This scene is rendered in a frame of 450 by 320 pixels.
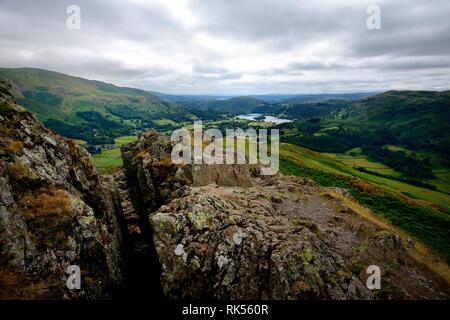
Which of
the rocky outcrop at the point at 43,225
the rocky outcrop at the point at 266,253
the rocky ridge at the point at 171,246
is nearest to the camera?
the rocky outcrop at the point at 43,225

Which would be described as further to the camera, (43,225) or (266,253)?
(266,253)

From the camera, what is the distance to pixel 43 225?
54.5ft

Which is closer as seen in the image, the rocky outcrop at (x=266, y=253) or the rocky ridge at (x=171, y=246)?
the rocky ridge at (x=171, y=246)

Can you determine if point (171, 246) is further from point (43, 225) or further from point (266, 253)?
point (43, 225)

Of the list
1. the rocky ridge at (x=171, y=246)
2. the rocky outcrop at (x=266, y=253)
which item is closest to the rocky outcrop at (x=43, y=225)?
the rocky ridge at (x=171, y=246)

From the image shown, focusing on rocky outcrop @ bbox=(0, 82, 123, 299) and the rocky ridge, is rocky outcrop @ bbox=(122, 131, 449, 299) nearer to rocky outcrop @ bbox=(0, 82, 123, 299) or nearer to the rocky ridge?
the rocky ridge

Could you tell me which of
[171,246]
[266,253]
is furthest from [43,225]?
[266,253]

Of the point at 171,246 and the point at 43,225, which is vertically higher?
the point at 43,225

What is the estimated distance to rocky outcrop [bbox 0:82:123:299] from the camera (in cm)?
1478

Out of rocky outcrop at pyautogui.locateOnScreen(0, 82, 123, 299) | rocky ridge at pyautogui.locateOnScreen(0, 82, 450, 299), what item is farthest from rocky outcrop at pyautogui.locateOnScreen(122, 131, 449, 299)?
rocky outcrop at pyautogui.locateOnScreen(0, 82, 123, 299)

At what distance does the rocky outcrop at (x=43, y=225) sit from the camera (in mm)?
14781

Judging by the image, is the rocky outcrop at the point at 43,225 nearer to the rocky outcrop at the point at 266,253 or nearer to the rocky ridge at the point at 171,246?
the rocky ridge at the point at 171,246

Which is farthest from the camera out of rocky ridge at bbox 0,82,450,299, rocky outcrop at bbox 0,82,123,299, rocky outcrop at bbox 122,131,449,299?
rocky outcrop at bbox 122,131,449,299
